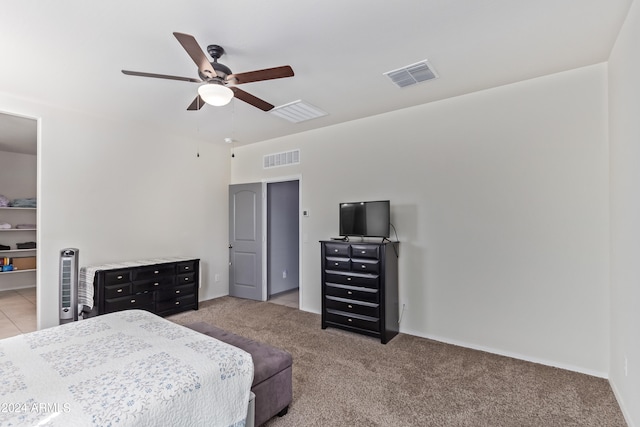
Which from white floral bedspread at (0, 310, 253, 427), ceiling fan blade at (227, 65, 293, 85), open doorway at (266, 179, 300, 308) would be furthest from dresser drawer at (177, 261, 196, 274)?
ceiling fan blade at (227, 65, 293, 85)

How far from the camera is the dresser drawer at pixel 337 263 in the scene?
3.81m

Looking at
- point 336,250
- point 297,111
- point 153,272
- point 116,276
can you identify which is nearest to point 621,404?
point 336,250

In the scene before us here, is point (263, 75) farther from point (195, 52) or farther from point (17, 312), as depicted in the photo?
point (17, 312)

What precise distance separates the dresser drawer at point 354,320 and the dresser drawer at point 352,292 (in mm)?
211

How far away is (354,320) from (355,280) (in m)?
0.47

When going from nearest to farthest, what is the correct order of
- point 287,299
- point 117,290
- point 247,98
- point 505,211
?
point 247,98, point 505,211, point 117,290, point 287,299

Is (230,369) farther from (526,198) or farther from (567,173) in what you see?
(567,173)

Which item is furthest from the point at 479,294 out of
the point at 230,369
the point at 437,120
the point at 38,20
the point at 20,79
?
the point at 20,79

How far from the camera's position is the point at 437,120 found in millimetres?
3656

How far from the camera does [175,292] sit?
4516 millimetres

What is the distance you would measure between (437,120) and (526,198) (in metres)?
1.28

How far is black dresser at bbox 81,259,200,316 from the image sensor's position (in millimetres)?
3791

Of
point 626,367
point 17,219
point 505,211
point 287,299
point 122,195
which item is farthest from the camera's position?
point 17,219

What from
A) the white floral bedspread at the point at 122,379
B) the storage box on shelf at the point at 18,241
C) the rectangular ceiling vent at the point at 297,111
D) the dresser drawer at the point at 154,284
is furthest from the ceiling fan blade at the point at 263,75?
the storage box on shelf at the point at 18,241
